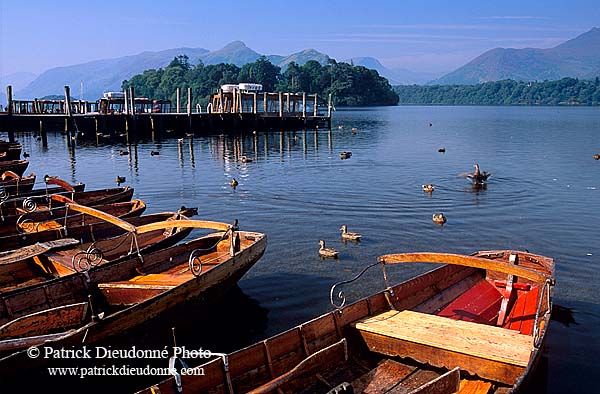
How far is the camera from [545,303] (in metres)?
10.2

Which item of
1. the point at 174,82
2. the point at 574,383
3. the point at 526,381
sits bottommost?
the point at 574,383

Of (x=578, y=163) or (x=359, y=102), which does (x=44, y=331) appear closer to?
(x=578, y=163)

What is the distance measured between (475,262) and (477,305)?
1712mm

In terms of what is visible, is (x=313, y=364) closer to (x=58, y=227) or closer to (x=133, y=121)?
(x=58, y=227)

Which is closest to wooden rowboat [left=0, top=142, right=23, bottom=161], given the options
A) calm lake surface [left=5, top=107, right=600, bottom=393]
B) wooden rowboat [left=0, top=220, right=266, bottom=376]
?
calm lake surface [left=5, top=107, right=600, bottom=393]

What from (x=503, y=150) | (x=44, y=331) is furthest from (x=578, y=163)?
(x=44, y=331)

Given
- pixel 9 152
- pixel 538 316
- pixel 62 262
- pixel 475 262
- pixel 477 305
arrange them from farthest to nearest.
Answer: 1. pixel 9 152
2. pixel 62 262
3. pixel 477 305
4. pixel 475 262
5. pixel 538 316

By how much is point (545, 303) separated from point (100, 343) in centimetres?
795

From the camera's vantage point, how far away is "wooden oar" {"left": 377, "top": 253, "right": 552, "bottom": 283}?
9.57 metres

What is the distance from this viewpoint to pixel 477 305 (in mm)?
11266

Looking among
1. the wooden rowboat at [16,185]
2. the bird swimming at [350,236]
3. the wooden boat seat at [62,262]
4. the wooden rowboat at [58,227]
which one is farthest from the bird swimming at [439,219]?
the wooden rowboat at [16,185]

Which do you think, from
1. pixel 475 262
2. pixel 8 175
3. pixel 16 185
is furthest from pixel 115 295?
pixel 8 175

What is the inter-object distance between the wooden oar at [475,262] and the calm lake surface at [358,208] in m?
2.05

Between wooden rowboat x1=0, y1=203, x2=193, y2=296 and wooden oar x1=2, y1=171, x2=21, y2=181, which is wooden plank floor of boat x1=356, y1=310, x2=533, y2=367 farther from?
wooden oar x1=2, y1=171, x2=21, y2=181
